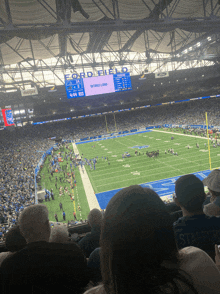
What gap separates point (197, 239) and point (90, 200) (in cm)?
1982

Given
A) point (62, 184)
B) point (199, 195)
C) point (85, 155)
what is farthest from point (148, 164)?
point (199, 195)

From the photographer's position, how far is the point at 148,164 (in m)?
29.9

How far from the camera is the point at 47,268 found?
1255mm

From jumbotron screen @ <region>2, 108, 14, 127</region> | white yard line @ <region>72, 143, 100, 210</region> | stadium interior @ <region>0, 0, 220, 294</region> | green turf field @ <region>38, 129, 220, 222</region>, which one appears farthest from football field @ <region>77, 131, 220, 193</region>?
jumbotron screen @ <region>2, 108, 14, 127</region>

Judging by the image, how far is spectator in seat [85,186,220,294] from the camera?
987 mm

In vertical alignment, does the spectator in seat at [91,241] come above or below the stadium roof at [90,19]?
below

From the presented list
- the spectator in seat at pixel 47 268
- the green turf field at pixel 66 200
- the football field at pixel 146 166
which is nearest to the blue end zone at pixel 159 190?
the football field at pixel 146 166

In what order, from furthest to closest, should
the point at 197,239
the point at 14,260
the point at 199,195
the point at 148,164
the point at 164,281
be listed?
the point at 148,164, the point at 199,195, the point at 197,239, the point at 14,260, the point at 164,281

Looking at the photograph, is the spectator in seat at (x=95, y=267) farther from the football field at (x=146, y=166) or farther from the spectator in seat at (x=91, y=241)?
the football field at (x=146, y=166)

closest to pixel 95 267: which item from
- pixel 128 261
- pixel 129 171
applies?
pixel 128 261

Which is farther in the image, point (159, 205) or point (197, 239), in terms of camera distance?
point (197, 239)

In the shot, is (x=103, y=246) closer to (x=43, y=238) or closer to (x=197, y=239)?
(x=43, y=238)

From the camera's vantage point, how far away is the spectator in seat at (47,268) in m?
1.23

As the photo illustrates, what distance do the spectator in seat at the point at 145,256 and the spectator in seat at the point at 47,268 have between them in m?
0.28
